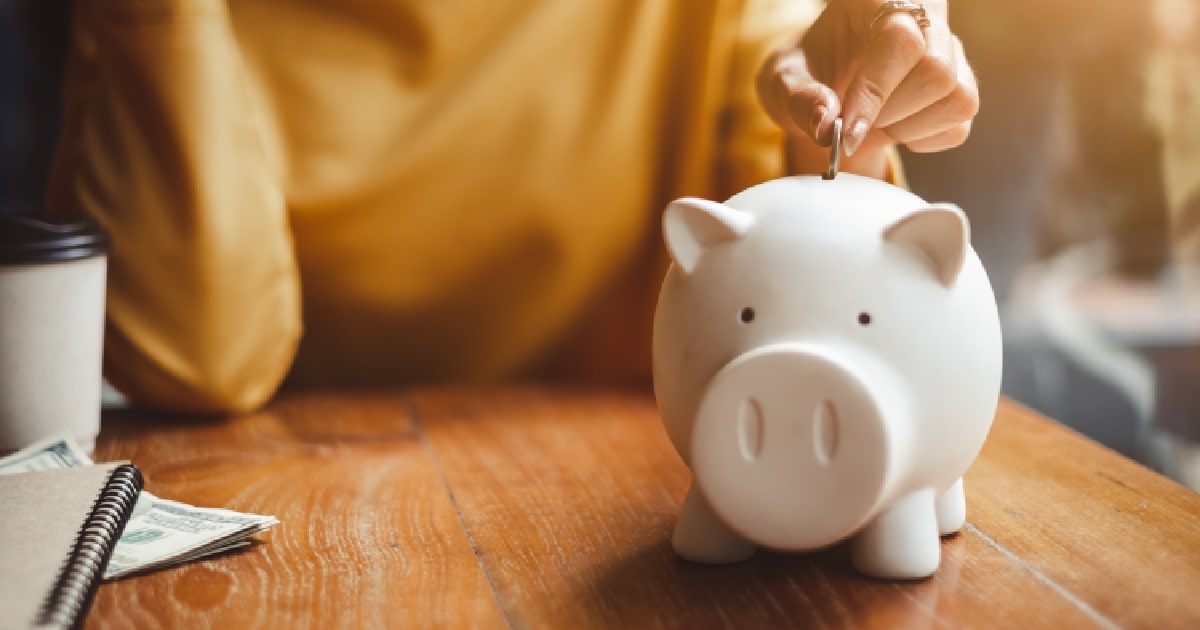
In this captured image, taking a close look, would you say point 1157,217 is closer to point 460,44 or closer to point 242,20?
point 460,44

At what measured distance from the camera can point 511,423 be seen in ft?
3.41

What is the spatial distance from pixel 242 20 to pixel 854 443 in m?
0.76

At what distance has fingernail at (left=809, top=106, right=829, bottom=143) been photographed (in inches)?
27.3

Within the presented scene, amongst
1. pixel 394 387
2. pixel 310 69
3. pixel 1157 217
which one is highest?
pixel 310 69

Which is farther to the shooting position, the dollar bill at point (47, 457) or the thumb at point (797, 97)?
the dollar bill at point (47, 457)

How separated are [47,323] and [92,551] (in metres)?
0.32

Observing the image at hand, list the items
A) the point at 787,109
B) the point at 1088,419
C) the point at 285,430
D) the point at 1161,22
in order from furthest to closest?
the point at 1088,419
the point at 1161,22
the point at 285,430
the point at 787,109

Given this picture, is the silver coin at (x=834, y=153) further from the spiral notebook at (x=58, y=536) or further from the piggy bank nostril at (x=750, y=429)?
the spiral notebook at (x=58, y=536)

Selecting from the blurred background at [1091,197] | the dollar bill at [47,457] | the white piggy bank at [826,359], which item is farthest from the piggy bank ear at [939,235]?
the blurred background at [1091,197]

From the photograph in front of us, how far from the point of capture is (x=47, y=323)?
2.90 ft

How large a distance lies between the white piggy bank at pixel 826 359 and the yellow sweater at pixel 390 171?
48 centimetres

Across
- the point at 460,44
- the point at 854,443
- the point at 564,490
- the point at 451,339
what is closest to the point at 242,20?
the point at 460,44

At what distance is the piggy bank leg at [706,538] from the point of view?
Result: 0.68 metres

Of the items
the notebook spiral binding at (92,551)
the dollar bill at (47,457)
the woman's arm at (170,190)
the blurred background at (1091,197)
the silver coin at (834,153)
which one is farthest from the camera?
the blurred background at (1091,197)
